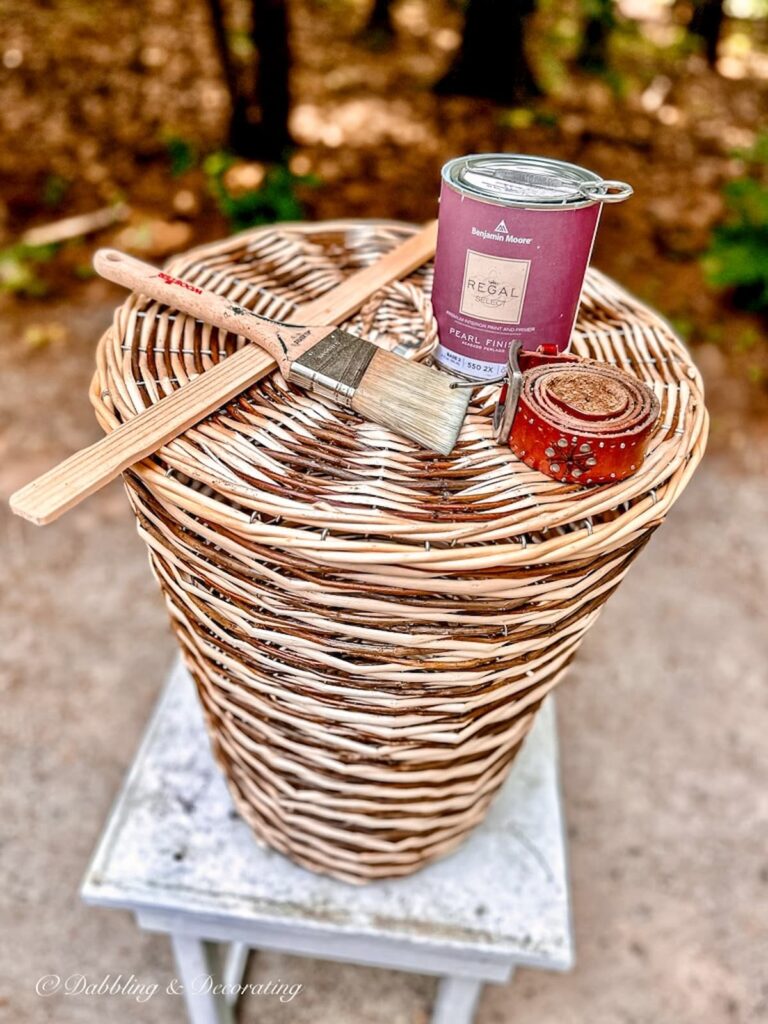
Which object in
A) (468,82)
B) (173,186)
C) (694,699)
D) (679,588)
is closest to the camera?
(694,699)

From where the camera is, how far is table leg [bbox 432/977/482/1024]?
3.39 ft

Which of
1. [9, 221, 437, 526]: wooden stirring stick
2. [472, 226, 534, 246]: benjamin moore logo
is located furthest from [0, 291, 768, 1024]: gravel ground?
[472, 226, 534, 246]: benjamin moore logo

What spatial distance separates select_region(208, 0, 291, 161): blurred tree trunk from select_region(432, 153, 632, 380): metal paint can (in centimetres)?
194

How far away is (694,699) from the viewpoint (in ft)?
5.28

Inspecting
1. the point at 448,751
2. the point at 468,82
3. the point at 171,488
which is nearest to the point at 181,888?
the point at 448,751

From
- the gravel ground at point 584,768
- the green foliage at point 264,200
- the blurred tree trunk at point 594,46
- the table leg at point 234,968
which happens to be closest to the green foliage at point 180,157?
the green foliage at point 264,200

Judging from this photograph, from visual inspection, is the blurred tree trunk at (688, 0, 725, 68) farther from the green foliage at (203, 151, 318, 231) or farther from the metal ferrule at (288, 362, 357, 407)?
the metal ferrule at (288, 362, 357, 407)

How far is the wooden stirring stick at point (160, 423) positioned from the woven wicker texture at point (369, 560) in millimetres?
15

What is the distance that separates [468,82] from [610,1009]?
305cm

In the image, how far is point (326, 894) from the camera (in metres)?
0.96

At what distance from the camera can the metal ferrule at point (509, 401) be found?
2.13ft

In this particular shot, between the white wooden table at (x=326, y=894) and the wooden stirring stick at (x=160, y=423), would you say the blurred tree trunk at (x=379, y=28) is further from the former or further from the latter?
the white wooden table at (x=326, y=894)

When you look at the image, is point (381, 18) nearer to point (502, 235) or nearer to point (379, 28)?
point (379, 28)

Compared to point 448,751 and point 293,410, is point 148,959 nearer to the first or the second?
point 448,751
